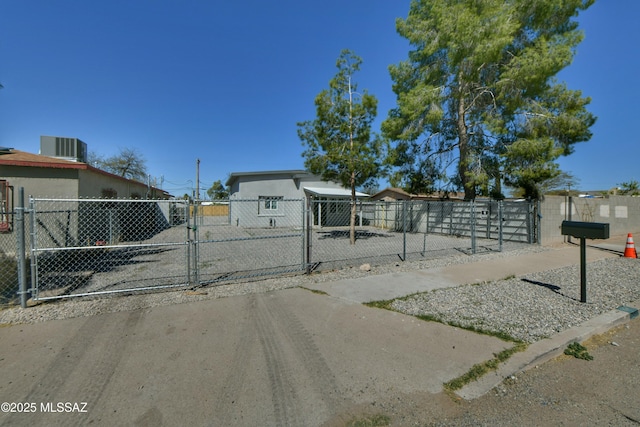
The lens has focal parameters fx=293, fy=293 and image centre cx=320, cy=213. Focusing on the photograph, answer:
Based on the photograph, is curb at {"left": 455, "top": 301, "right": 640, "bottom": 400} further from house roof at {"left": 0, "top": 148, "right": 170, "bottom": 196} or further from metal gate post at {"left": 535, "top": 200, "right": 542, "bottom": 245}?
house roof at {"left": 0, "top": 148, "right": 170, "bottom": 196}

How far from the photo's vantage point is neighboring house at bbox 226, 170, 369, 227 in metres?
20.8

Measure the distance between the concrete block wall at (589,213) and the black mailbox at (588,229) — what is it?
8021 mm

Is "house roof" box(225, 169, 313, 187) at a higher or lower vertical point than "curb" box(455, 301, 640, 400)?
higher

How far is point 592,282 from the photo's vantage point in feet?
20.5

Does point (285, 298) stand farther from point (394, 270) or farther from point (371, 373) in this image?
point (394, 270)

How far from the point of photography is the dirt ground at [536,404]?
226cm

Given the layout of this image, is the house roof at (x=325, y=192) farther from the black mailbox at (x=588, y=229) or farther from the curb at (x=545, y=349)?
the curb at (x=545, y=349)

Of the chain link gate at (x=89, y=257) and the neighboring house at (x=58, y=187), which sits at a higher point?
the neighboring house at (x=58, y=187)

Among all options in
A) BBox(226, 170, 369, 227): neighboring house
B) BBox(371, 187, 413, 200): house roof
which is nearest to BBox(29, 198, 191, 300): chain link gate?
BBox(226, 170, 369, 227): neighboring house

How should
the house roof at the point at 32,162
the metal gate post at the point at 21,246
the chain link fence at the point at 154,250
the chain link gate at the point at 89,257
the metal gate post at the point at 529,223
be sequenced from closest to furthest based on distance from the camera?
1. the metal gate post at the point at 21,246
2. the chain link gate at the point at 89,257
3. the chain link fence at the point at 154,250
4. the house roof at the point at 32,162
5. the metal gate post at the point at 529,223

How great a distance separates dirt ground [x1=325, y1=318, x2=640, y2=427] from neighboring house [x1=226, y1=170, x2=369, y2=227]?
691 inches

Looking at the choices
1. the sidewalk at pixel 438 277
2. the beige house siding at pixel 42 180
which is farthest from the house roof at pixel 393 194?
the beige house siding at pixel 42 180

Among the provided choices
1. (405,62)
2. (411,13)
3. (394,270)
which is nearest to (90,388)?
(394,270)

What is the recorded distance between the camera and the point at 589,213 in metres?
13.5
